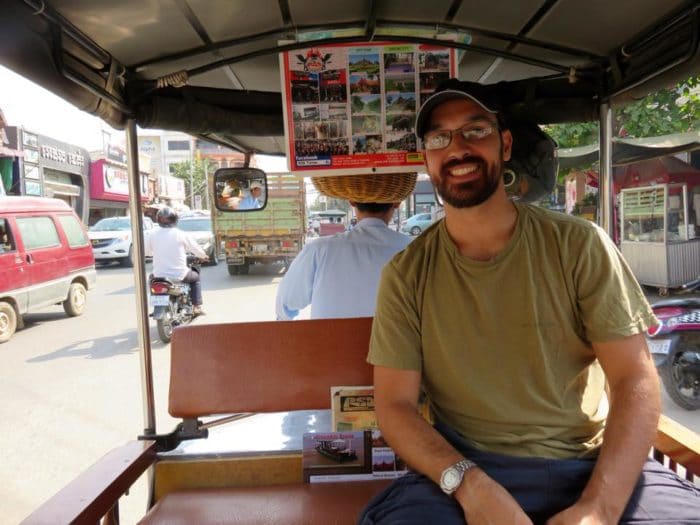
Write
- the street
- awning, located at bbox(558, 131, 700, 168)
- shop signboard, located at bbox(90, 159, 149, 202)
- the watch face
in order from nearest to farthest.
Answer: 1. the watch face
2. the street
3. awning, located at bbox(558, 131, 700, 168)
4. shop signboard, located at bbox(90, 159, 149, 202)

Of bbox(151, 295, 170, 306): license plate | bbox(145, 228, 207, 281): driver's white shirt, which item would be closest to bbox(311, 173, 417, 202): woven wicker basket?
bbox(151, 295, 170, 306): license plate

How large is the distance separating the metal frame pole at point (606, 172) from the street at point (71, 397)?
9.38ft

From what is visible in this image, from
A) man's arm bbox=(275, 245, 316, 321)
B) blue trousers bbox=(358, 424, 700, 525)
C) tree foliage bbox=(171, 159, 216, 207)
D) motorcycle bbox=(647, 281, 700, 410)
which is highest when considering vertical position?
tree foliage bbox=(171, 159, 216, 207)

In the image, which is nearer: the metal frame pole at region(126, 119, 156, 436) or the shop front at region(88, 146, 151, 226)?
the metal frame pole at region(126, 119, 156, 436)

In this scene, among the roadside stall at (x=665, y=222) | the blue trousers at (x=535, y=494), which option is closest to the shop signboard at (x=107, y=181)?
the roadside stall at (x=665, y=222)

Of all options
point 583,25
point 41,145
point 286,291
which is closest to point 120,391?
point 286,291

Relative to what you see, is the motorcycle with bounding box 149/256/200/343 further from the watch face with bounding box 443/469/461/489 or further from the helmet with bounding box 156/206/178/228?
the watch face with bounding box 443/469/461/489

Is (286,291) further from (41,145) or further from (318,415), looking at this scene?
(41,145)

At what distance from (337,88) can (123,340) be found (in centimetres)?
672

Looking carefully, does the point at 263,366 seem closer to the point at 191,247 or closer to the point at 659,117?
the point at 191,247

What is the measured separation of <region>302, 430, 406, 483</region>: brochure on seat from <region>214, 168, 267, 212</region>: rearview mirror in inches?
54.1

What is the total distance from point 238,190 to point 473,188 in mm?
1582

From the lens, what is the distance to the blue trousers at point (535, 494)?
1.51 meters

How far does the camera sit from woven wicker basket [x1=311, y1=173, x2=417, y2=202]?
248 cm
